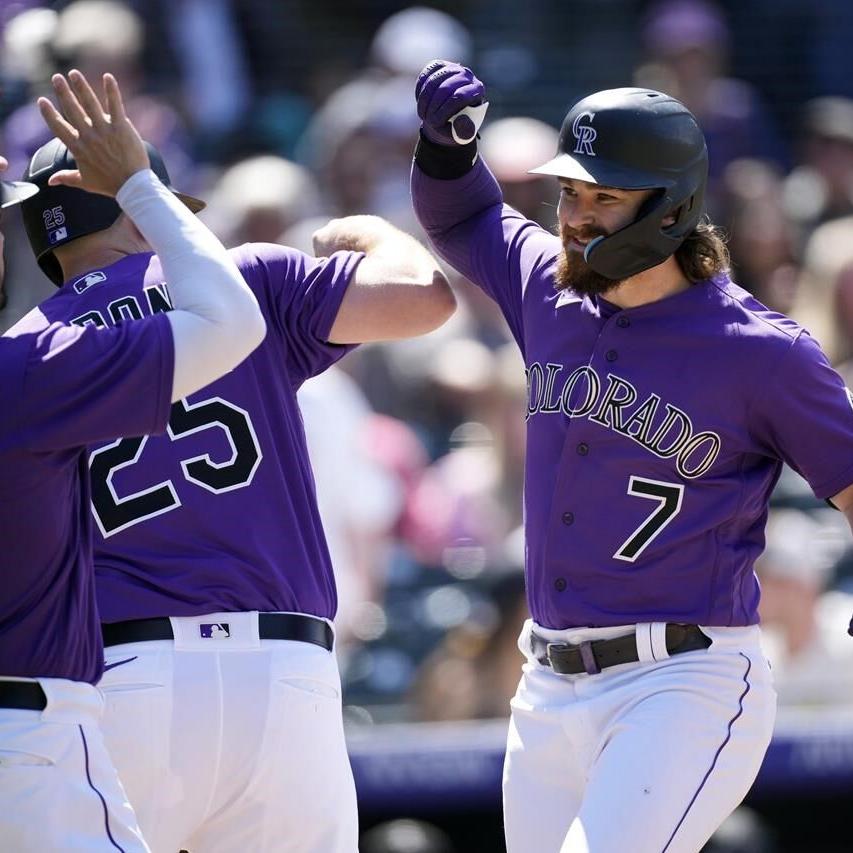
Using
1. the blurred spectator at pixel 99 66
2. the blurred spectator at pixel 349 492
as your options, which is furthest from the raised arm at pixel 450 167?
the blurred spectator at pixel 99 66

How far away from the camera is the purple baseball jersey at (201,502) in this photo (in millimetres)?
3600

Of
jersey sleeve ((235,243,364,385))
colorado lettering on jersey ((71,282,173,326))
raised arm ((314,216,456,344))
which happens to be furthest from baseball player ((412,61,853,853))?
colorado lettering on jersey ((71,282,173,326))

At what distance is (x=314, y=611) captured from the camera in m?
3.70

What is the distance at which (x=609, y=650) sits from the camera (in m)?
3.79

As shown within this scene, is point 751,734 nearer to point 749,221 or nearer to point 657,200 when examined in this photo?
point 657,200

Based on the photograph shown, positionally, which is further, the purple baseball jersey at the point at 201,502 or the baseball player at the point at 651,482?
the baseball player at the point at 651,482

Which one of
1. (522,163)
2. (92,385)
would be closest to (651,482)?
(92,385)

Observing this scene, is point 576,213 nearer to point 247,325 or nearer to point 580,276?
point 580,276

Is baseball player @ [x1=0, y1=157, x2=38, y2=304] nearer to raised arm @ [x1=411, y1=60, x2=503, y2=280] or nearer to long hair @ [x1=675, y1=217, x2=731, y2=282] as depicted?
raised arm @ [x1=411, y1=60, x2=503, y2=280]

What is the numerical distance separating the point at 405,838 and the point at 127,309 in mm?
2844

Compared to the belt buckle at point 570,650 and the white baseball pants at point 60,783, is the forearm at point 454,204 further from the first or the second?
the white baseball pants at point 60,783

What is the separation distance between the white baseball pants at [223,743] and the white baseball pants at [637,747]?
1.55 ft

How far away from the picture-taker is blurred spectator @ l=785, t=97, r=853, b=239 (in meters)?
8.60

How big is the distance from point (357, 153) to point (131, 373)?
5.52 meters
